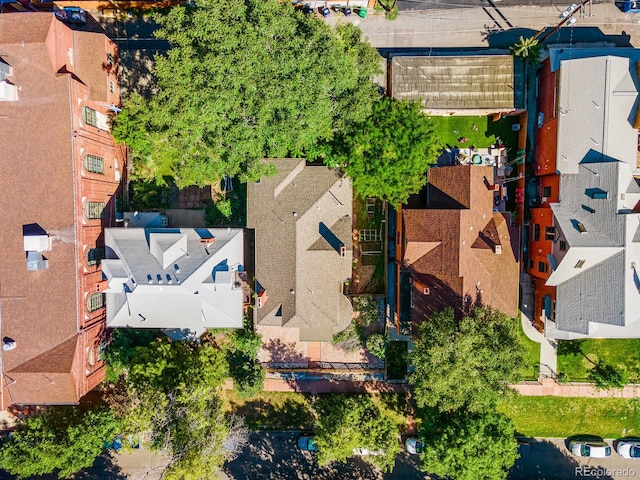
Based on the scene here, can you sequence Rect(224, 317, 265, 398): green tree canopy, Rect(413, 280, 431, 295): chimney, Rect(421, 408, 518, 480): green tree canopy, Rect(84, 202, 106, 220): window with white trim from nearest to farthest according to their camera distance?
Rect(421, 408, 518, 480): green tree canopy
Rect(84, 202, 106, 220): window with white trim
Rect(413, 280, 431, 295): chimney
Rect(224, 317, 265, 398): green tree canopy

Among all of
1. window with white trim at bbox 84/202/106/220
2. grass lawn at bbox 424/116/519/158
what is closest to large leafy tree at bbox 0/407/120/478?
window with white trim at bbox 84/202/106/220

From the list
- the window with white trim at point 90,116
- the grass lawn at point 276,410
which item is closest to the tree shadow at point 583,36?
the window with white trim at point 90,116

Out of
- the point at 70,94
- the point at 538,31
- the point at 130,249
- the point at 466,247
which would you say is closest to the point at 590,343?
the point at 466,247

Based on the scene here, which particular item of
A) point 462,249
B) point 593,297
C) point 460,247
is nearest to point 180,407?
point 460,247

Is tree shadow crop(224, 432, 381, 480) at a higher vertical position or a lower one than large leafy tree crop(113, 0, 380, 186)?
lower

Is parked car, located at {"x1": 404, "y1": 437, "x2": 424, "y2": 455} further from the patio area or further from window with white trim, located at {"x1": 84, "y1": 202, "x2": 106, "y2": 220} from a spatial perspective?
window with white trim, located at {"x1": 84, "y1": 202, "x2": 106, "y2": 220}
